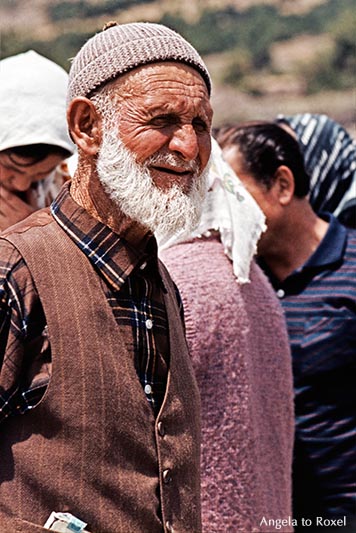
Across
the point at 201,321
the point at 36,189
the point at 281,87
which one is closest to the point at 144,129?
the point at 201,321

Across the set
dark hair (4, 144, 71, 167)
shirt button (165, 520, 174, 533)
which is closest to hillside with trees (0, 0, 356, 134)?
dark hair (4, 144, 71, 167)

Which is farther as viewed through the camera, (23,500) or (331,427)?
(331,427)

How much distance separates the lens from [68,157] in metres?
2.71

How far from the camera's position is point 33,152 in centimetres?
263

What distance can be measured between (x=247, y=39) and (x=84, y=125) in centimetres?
2915

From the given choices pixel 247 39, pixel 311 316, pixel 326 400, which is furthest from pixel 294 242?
pixel 247 39

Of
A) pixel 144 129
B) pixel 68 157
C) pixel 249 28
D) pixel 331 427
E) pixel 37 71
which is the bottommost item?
pixel 249 28

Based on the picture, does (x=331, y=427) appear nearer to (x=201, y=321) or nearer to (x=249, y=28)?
(x=201, y=321)

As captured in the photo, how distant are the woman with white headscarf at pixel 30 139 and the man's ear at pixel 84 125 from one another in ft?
2.37

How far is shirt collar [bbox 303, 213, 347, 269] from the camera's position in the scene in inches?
121

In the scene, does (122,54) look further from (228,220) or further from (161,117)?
(228,220)

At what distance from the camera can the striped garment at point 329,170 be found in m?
3.71

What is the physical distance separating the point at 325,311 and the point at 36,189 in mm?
993

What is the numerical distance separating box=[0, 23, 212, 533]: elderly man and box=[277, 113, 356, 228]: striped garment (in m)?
1.84
